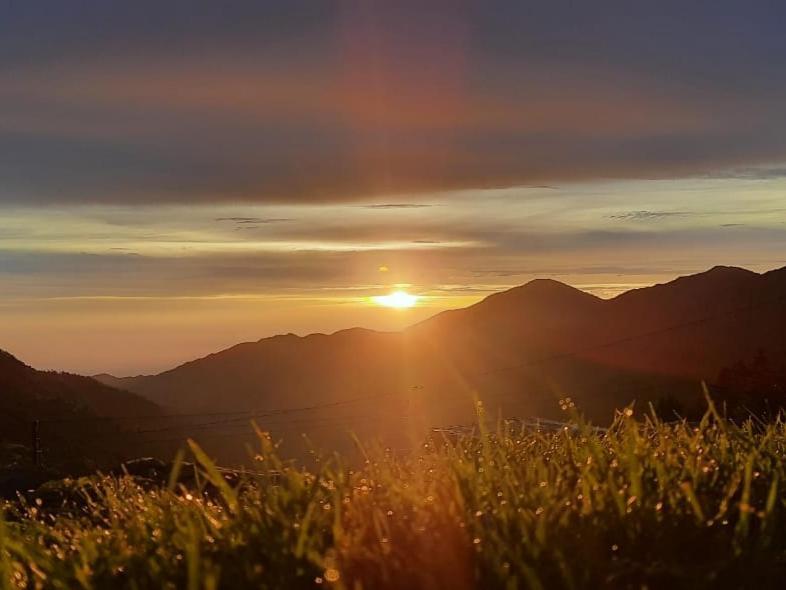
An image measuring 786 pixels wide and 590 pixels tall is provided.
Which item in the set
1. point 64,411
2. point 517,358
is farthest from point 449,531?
point 517,358

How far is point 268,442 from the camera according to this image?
4699 millimetres

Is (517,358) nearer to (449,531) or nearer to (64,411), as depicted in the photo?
(64,411)

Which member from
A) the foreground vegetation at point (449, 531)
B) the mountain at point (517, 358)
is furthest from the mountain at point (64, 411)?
the foreground vegetation at point (449, 531)

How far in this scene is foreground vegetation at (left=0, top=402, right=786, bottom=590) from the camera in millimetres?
3641

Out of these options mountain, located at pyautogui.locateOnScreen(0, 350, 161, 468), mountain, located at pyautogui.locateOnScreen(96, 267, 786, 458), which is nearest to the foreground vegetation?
mountain, located at pyautogui.locateOnScreen(0, 350, 161, 468)

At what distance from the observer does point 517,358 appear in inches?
4365

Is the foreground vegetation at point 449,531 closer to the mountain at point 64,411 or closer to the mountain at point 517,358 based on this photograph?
the mountain at point 64,411

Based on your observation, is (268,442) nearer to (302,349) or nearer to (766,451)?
(766,451)

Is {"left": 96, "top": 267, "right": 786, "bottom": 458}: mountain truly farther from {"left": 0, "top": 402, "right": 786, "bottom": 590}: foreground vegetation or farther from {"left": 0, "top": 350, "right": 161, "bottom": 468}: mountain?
{"left": 0, "top": 402, "right": 786, "bottom": 590}: foreground vegetation

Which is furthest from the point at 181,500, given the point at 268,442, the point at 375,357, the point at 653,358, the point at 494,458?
the point at 375,357

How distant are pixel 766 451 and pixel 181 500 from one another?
327cm

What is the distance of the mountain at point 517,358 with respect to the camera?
293 feet

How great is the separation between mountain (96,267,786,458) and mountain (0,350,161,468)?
14.3m

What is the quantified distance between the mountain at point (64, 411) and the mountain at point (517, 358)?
1432cm
